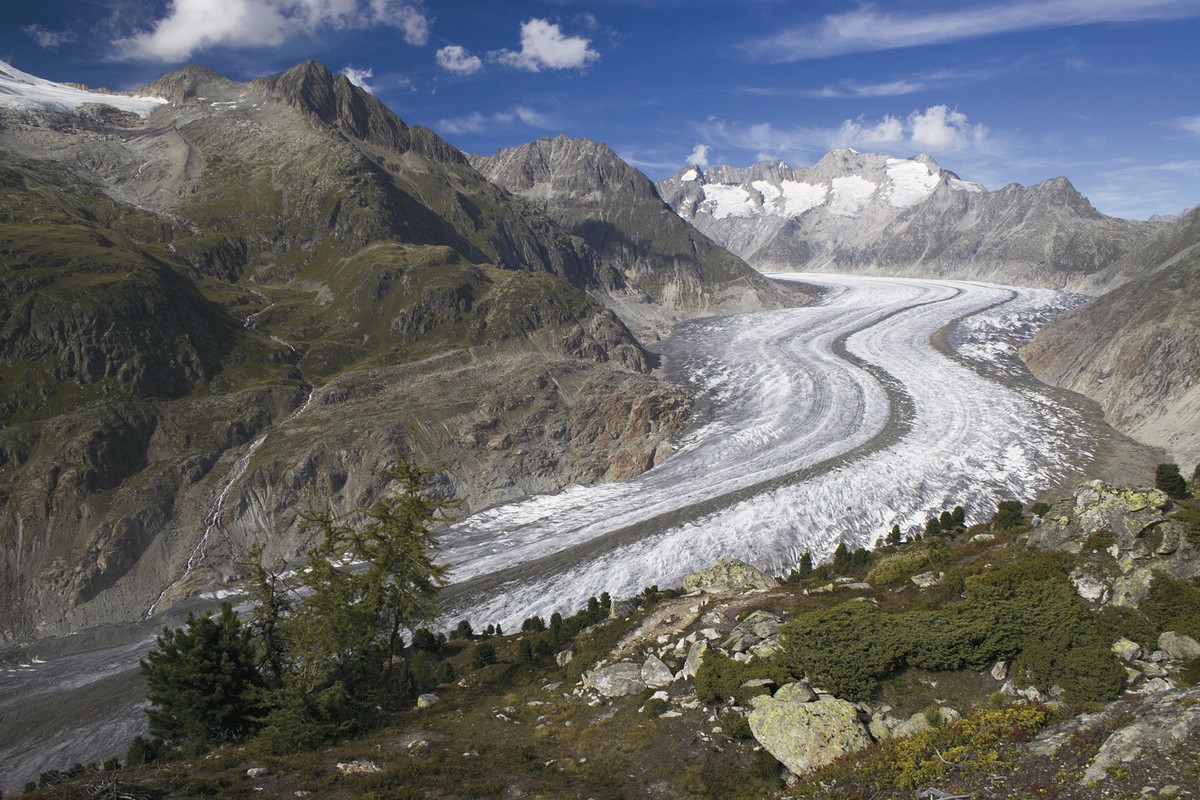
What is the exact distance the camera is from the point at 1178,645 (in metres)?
18.2

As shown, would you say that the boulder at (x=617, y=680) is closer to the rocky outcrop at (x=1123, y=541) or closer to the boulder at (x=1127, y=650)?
the boulder at (x=1127, y=650)

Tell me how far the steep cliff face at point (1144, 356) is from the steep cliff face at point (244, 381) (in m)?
54.2

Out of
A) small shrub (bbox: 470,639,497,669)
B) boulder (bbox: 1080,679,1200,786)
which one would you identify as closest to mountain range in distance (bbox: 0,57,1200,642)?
small shrub (bbox: 470,639,497,669)

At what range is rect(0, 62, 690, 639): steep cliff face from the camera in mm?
70812

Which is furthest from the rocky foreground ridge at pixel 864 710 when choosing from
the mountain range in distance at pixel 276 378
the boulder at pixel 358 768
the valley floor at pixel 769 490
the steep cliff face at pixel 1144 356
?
the steep cliff face at pixel 1144 356

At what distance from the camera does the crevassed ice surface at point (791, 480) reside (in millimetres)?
55562

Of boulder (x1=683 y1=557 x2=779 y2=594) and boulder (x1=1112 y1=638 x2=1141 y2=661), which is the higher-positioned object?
boulder (x1=1112 y1=638 x2=1141 y2=661)

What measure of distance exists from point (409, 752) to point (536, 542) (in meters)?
40.6

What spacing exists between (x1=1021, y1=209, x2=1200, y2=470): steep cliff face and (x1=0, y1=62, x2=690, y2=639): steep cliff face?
5425cm

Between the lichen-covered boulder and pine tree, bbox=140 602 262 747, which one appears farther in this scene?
pine tree, bbox=140 602 262 747

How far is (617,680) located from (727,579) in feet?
49.6

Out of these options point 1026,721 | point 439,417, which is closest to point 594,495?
point 439,417

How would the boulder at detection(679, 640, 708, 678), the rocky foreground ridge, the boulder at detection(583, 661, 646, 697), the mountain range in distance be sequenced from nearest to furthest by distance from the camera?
the rocky foreground ridge
the boulder at detection(679, 640, 708, 678)
the boulder at detection(583, 661, 646, 697)
the mountain range in distance

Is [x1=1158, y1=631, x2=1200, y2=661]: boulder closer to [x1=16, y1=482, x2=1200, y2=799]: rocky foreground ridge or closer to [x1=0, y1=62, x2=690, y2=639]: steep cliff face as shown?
[x1=16, y1=482, x2=1200, y2=799]: rocky foreground ridge
